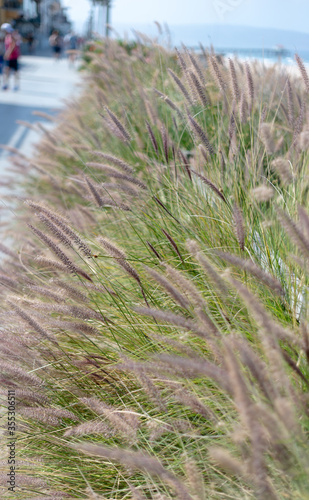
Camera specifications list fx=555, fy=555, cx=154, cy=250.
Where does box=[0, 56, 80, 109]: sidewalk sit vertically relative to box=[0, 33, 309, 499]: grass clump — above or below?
below

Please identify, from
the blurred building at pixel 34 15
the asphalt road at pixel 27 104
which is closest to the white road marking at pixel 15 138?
the asphalt road at pixel 27 104

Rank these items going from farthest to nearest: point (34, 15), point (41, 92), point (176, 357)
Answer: point (34, 15) < point (41, 92) < point (176, 357)

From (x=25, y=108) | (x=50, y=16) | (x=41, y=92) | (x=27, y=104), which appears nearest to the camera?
(x=25, y=108)

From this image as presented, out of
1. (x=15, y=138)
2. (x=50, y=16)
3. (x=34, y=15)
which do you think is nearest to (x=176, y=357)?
(x=15, y=138)

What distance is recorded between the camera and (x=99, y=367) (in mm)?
1599

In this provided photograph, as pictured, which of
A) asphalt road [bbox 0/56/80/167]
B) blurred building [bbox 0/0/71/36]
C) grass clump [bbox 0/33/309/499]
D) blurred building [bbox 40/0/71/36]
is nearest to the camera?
grass clump [bbox 0/33/309/499]

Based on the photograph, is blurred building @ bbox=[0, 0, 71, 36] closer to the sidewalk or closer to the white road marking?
the sidewalk

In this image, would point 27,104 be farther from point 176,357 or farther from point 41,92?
point 176,357

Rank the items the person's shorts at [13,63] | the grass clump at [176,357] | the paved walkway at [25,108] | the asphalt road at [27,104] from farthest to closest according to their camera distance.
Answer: the person's shorts at [13,63], the asphalt road at [27,104], the paved walkway at [25,108], the grass clump at [176,357]

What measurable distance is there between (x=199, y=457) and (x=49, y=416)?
41cm

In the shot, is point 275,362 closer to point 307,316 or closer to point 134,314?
point 307,316

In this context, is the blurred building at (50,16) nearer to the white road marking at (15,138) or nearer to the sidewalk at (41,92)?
the sidewalk at (41,92)

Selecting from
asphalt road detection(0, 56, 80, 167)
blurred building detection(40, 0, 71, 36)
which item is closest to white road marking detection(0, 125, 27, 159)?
asphalt road detection(0, 56, 80, 167)

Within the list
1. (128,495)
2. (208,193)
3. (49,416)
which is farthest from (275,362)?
(208,193)
